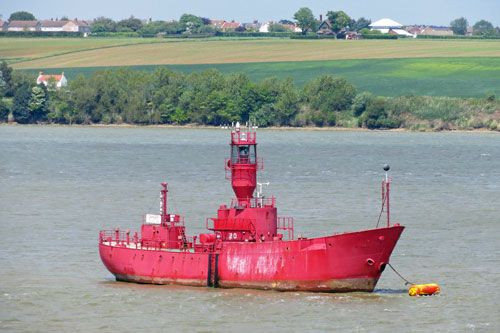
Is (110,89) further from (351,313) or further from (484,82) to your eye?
(351,313)

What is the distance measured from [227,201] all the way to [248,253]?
2836 cm

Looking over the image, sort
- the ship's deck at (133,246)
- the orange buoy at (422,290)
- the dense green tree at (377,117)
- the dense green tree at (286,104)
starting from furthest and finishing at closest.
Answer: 1. the dense green tree at (286,104)
2. the dense green tree at (377,117)
3. the ship's deck at (133,246)
4. the orange buoy at (422,290)

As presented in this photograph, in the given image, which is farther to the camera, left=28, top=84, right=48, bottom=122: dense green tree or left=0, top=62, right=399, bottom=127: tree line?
left=28, top=84, right=48, bottom=122: dense green tree

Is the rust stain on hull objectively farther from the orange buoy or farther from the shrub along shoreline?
the shrub along shoreline

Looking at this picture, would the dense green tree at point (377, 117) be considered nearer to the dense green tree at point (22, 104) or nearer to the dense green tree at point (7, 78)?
the dense green tree at point (22, 104)

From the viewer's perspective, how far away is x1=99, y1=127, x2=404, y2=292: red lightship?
4091cm

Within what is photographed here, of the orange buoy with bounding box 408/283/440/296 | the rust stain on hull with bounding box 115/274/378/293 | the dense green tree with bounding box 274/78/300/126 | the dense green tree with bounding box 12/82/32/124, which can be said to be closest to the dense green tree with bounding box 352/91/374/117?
the dense green tree with bounding box 274/78/300/126

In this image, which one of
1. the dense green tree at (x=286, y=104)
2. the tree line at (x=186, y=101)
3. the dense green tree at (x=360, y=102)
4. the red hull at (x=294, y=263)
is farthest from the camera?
the tree line at (x=186, y=101)

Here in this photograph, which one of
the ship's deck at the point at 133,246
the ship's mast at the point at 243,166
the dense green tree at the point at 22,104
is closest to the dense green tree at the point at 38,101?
the dense green tree at the point at 22,104

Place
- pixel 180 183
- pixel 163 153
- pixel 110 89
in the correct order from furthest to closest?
pixel 110 89 < pixel 163 153 < pixel 180 183

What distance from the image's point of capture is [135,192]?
251 ft

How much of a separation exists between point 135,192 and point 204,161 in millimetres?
28315

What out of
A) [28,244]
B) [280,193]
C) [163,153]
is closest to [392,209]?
[280,193]

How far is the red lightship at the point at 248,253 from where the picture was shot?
134ft
